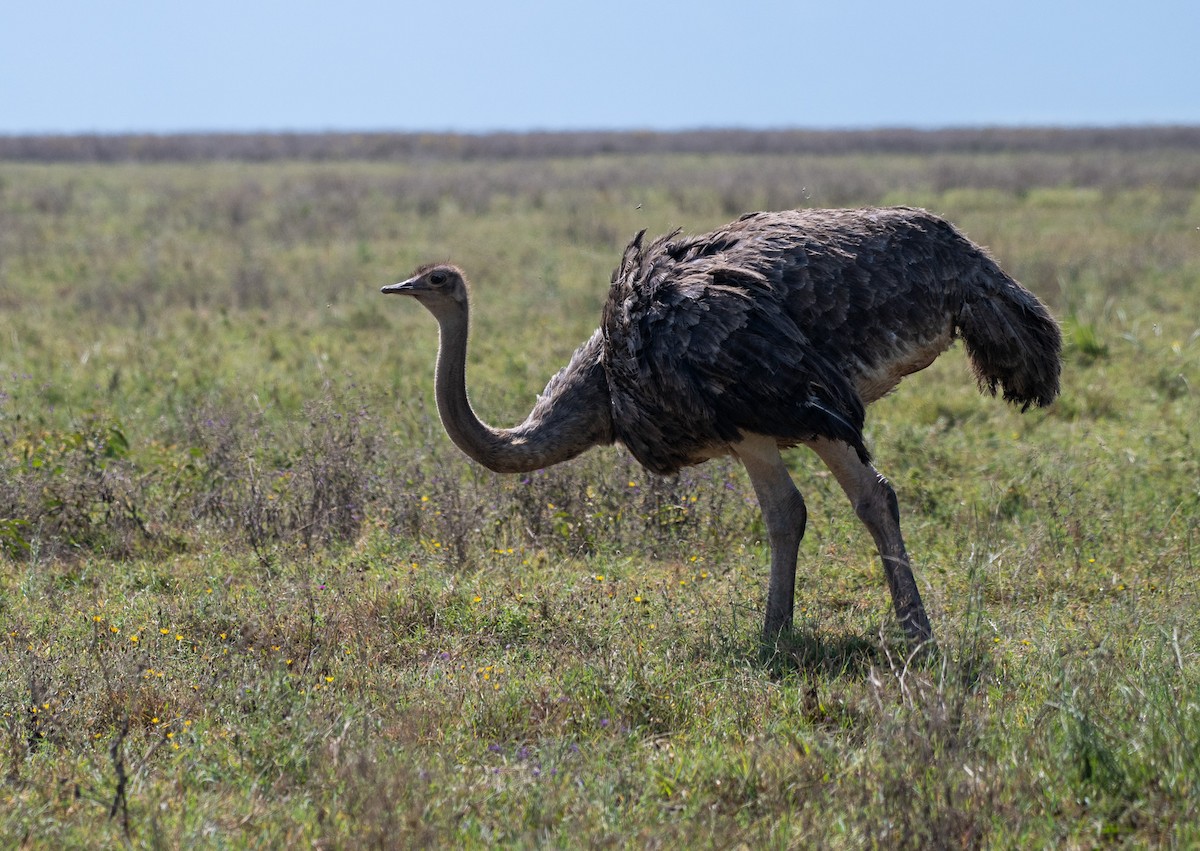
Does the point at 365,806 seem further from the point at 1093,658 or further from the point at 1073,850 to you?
the point at 1093,658

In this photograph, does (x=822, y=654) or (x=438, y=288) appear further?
(x=438, y=288)

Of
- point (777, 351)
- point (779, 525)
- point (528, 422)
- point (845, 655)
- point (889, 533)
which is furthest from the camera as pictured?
point (528, 422)

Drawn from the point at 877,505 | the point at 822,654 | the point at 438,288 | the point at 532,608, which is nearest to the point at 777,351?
the point at 877,505

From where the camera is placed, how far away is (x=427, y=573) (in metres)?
5.46

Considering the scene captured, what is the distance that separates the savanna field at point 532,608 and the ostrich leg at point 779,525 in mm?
110

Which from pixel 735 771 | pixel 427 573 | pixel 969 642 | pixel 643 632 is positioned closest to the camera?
pixel 735 771

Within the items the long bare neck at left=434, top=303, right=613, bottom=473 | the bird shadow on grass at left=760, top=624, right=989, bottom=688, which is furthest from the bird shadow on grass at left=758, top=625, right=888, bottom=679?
the long bare neck at left=434, top=303, right=613, bottom=473

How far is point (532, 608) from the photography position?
5031 mm

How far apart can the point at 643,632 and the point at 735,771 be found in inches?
49.5

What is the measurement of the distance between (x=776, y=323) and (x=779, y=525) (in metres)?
0.82

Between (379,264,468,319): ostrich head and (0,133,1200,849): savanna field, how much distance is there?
110 cm

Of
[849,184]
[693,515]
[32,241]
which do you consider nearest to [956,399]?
[693,515]

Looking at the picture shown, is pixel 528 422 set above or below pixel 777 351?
below

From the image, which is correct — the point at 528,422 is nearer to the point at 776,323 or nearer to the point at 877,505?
the point at 776,323
